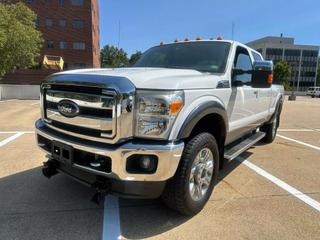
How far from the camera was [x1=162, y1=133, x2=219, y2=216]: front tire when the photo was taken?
3291mm

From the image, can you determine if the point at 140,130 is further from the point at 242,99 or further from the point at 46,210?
the point at 242,99

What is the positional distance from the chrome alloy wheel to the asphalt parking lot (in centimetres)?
26

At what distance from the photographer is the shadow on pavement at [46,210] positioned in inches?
126

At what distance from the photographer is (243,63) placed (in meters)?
5.07

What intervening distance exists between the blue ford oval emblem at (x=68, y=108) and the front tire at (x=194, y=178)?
123 cm

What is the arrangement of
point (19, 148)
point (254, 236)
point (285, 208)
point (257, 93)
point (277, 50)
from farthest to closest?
point (277, 50) → point (19, 148) → point (257, 93) → point (285, 208) → point (254, 236)

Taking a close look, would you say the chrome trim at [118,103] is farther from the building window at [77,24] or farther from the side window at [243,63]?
the building window at [77,24]

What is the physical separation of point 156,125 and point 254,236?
5.03 feet

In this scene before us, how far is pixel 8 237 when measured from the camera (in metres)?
3.10

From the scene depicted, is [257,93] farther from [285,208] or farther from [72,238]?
[72,238]

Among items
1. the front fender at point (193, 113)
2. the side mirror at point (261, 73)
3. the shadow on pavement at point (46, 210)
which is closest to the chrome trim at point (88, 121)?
the front fender at point (193, 113)

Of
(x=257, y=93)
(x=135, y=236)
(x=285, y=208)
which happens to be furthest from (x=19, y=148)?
(x=285, y=208)

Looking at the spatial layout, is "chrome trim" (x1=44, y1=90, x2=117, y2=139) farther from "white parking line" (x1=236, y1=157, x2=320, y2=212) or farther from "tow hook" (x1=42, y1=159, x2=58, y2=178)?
"white parking line" (x1=236, y1=157, x2=320, y2=212)

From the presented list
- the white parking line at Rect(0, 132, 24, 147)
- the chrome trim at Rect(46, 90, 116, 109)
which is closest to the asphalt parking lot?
the chrome trim at Rect(46, 90, 116, 109)
